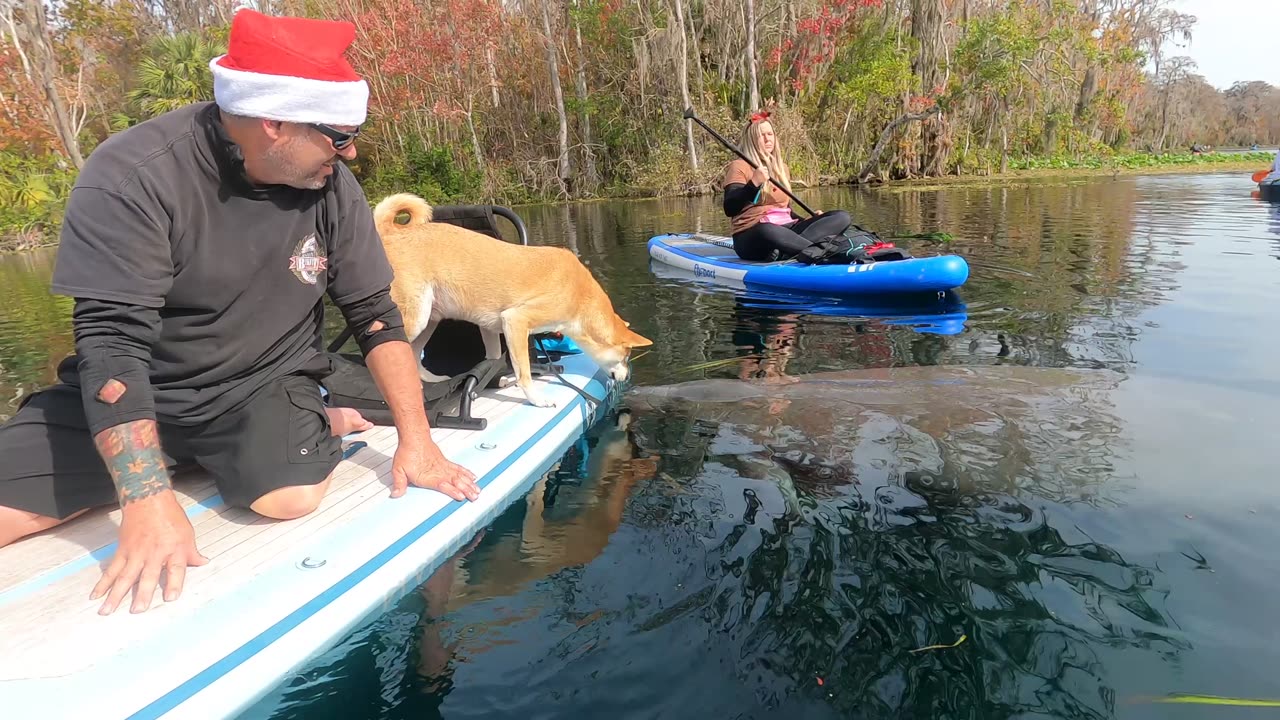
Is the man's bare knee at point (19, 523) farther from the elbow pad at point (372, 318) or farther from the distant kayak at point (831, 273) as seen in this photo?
the distant kayak at point (831, 273)

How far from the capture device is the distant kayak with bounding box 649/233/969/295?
776 centimetres

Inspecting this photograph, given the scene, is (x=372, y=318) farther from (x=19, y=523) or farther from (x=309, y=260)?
(x=19, y=523)

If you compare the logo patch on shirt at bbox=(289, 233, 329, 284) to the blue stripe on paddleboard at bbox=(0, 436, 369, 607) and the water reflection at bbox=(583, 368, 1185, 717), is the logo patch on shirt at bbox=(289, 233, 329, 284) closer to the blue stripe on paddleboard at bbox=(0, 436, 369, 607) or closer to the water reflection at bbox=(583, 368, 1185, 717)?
the blue stripe on paddleboard at bbox=(0, 436, 369, 607)

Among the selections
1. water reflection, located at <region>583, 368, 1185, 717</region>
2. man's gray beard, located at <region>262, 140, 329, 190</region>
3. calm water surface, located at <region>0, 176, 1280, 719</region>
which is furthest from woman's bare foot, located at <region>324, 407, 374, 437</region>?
water reflection, located at <region>583, 368, 1185, 717</region>

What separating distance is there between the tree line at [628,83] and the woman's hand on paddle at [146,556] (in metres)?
23.0

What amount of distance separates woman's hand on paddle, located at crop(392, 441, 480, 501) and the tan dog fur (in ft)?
4.07

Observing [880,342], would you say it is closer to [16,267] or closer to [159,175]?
[159,175]

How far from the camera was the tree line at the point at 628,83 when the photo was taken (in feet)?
80.0

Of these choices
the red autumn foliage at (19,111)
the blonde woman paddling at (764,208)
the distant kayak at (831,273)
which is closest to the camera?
the distant kayak at (831,273)

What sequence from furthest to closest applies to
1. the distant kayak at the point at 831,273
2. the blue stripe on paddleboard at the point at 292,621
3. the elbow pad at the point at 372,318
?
the distant kayak at the point at 831,273, the elbow pad at the point at 372,318, the blue stripe on paddleboard at the point at 292,621

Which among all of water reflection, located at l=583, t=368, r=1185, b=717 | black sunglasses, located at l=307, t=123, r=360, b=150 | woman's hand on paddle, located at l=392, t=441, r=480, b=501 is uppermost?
black sunglasses, located at l=307, t=123, r=360, b=150

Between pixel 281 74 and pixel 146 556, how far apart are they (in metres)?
1.55

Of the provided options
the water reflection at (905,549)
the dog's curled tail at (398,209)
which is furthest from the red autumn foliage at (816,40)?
the dog's curled tail at (398,209)

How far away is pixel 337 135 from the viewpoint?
2.55 m
